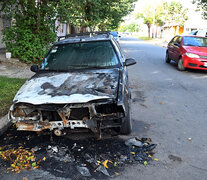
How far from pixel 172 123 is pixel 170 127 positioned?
0.22m

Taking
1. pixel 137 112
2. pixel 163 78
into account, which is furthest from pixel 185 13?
pixel 137 112

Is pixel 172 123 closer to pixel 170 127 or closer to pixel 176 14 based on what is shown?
pixel 170 127

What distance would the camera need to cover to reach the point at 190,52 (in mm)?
9219

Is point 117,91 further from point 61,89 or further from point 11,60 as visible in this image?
point 11,60

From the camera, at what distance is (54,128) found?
3182 mm

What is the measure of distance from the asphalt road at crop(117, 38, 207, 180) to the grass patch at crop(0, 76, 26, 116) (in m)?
2.90

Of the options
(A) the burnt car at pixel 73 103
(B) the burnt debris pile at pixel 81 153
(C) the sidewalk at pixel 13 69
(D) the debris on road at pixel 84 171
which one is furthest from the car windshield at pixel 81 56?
(C) the sidewalk at pixel 13 69

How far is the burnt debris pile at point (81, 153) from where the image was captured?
2871 mm

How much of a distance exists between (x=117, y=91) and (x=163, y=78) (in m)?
5.69

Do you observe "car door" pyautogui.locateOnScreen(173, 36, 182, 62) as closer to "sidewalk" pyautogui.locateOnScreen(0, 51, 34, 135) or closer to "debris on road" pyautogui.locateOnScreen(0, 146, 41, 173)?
"sidewalk" pyautogui.locateOnScreen(0, 51, 34, 135)

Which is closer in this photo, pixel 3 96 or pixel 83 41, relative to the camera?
pixel 83 41

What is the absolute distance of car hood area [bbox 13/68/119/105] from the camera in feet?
10.1

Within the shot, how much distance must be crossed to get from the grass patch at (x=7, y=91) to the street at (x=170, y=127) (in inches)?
93.2

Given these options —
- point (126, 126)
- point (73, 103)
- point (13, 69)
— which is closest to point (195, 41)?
point (126, 126)
